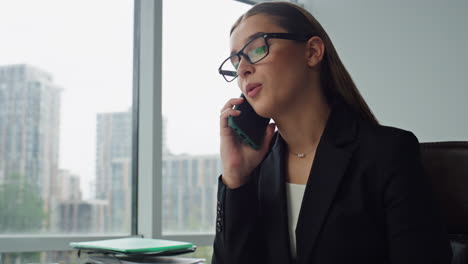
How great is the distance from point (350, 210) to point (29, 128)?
1.37m

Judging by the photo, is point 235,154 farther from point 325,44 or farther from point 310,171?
point 325,44

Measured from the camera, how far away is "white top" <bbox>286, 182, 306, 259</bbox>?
4.09ft

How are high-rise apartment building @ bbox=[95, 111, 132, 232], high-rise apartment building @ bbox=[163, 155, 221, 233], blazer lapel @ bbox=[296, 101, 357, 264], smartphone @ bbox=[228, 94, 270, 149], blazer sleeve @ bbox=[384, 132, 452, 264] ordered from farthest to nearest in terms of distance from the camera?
high-rise apartment building @ bbox=[163, 155, 221, 233] → high-rise apartment building @ bbox=[95, 111, 132, 232] → smartphone @ bbox=[228, 94, 270, 149] → blazer lapel @ bbox=[296, 101, 357, 264] → blazer sleeve @ bbox=[384, 132, 452, 264]

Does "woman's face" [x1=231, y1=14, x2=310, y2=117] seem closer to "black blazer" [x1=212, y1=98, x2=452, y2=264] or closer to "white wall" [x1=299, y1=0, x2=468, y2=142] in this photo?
"black blazer" [x1=212, y1=98, x2=452, y2=264]

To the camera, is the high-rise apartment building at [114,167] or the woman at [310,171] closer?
the woman at [310,171]

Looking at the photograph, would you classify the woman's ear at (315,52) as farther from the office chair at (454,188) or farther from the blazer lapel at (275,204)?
the office chair at (454,188)

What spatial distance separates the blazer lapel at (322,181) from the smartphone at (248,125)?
23 cm

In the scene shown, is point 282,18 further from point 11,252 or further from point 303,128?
point 11,252

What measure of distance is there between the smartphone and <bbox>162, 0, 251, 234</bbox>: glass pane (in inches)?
34.7

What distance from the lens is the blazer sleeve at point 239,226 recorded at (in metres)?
1.27

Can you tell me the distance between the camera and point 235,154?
136 cm

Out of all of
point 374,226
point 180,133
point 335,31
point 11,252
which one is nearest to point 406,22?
point 335,31

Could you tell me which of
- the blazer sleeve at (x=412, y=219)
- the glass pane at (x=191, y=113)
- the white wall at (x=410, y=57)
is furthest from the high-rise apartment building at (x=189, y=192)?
the blazer sleeve at (x=412, y=219)

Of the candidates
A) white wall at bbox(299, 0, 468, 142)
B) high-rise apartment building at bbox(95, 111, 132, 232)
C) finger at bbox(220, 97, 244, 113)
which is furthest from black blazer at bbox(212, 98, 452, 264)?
white wall at bbox(299, 0, 468, 142)
